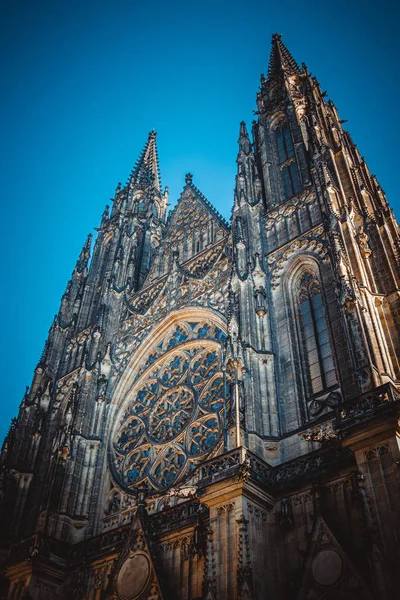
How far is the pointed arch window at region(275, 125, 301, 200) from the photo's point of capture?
66.0 feet

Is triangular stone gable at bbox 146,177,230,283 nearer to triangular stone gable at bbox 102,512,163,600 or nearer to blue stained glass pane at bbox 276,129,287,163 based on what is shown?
blue stained glass pane at bbox 276,129,287,163

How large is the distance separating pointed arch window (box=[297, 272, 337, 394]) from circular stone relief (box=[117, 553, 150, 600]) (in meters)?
5.68

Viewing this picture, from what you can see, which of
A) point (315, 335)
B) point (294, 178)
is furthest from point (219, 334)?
point (294, 178)

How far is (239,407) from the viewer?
12828 mm

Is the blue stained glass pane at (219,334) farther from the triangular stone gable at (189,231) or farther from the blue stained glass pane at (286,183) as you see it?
the blue stained glass pane at (286,183)

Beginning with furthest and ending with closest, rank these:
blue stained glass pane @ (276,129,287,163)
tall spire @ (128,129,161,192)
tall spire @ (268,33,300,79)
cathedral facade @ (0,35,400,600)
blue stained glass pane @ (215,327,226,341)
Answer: tall spire @ (128,129,161,192)
tall spire @ (268,33,300,79)
blue stained glass pane @ (276,129,287,163)
blue stained glass pane @ (215,327,226,341)
cathedral facade @ (0,35,400,600)

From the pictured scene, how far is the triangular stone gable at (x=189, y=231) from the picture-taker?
2220 cm

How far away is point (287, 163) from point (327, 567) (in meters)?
15.2

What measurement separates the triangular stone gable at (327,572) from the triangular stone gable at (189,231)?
12.8m

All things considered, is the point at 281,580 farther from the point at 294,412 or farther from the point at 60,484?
the point at 60,484

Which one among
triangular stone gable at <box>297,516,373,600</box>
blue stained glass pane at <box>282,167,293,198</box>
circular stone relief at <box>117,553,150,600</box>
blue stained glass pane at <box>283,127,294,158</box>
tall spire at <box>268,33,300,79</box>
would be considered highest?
tall spire at <box>268,33,300,79</box>

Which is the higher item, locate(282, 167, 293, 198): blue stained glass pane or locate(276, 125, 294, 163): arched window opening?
locate(276, 125, 294, 163): arched window opening

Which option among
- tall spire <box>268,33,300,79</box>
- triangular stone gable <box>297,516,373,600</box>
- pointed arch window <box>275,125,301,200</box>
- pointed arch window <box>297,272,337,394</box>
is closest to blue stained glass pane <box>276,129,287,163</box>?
pointed arch window <box>275,125,301,200</box>

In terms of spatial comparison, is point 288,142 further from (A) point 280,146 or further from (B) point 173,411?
(B) point 173,411
